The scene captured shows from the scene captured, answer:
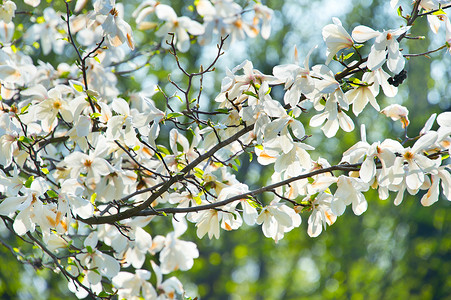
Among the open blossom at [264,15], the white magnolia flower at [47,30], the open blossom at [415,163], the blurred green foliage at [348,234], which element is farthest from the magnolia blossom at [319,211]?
the blurred green foliage at [348,234]

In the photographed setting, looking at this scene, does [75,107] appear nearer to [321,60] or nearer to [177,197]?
[177,197]

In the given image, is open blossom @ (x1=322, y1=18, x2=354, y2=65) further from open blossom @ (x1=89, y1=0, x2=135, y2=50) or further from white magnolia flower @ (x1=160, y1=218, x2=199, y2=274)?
white magnolia flower @ (x1=160, y1=218, x2=199, y2=274)

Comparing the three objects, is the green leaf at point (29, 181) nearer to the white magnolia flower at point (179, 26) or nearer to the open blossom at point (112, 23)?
the open blossom at point (112, 23)

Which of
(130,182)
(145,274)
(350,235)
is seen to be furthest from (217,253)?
(130,182)

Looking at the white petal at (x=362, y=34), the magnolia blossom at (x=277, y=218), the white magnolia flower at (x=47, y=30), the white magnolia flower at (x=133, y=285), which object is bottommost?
the white magnolia flower at (x=133, y=285)

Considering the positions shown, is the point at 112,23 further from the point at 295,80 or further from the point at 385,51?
the point at 385,51

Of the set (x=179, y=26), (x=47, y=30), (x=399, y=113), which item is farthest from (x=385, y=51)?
(x=47, y=30)

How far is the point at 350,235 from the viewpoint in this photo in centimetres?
871

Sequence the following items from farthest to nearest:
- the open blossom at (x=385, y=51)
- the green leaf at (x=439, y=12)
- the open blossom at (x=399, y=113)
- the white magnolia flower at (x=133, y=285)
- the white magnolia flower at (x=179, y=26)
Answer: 1. the white magnolia flower at (x=179, y=26)
2. the white magnolia flower at (x=133, y=285)
3. the open blossom at (x=399, y=113)
4. the green leaf at (x=439, y=12)
5. the open blossom at (x=385, y=51)

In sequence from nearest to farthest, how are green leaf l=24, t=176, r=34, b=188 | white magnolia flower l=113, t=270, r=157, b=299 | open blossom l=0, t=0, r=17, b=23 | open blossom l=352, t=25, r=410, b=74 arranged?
1. open blossom l=352, t=25, r=410, b=74
2. green leaf l=24, t=176, r=34, b=188
3. open blossom l=0, t=0, r=17, b=23
4. white magnolia flower l=113, t=270, r=157, b=299

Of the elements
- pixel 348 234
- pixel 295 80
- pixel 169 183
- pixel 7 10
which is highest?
pixel 295 80

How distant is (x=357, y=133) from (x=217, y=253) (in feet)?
11.1

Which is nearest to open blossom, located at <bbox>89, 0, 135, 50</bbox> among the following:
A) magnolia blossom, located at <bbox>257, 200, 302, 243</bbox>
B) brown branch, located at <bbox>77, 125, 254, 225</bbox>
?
brown branch, located at <bbox>77, 125, 254, 225</bbox>

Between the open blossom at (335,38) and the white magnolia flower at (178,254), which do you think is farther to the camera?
the white magnolia flower at (178,254)
